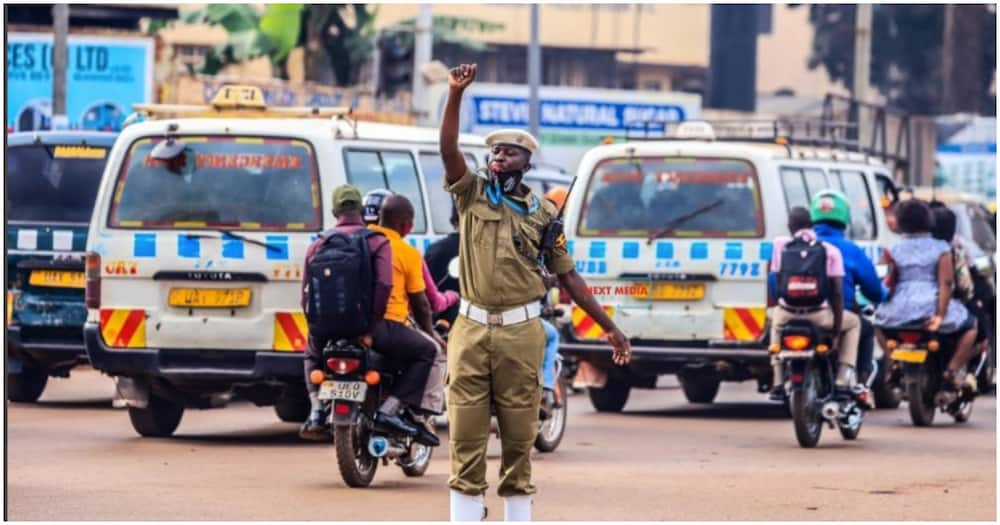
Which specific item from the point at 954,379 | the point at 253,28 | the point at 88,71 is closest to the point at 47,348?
the point at 954,379

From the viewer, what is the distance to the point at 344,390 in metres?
10.9

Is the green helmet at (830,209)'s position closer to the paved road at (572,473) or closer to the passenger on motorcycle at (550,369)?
the paved road at (572,473)

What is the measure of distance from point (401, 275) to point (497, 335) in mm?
3059

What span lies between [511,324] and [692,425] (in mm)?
7332

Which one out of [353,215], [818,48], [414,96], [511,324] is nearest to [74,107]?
[414,96]

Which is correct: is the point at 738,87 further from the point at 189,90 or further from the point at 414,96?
the point at 189,90

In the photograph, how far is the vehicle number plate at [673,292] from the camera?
15484 millimetres

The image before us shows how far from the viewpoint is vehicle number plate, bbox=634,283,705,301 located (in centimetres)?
1548

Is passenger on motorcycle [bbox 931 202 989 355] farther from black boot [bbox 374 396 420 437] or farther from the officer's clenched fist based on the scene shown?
the officer's clenched fist

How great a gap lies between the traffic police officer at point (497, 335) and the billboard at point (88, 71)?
24.3 metres

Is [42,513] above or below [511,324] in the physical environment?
below

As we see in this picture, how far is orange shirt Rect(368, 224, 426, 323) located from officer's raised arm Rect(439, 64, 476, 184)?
9.90ft

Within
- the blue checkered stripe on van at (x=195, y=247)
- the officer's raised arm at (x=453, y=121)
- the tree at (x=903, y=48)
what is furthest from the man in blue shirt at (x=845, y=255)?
Answer: the tree at (x=903, y=48)

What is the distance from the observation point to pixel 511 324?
829 cm
